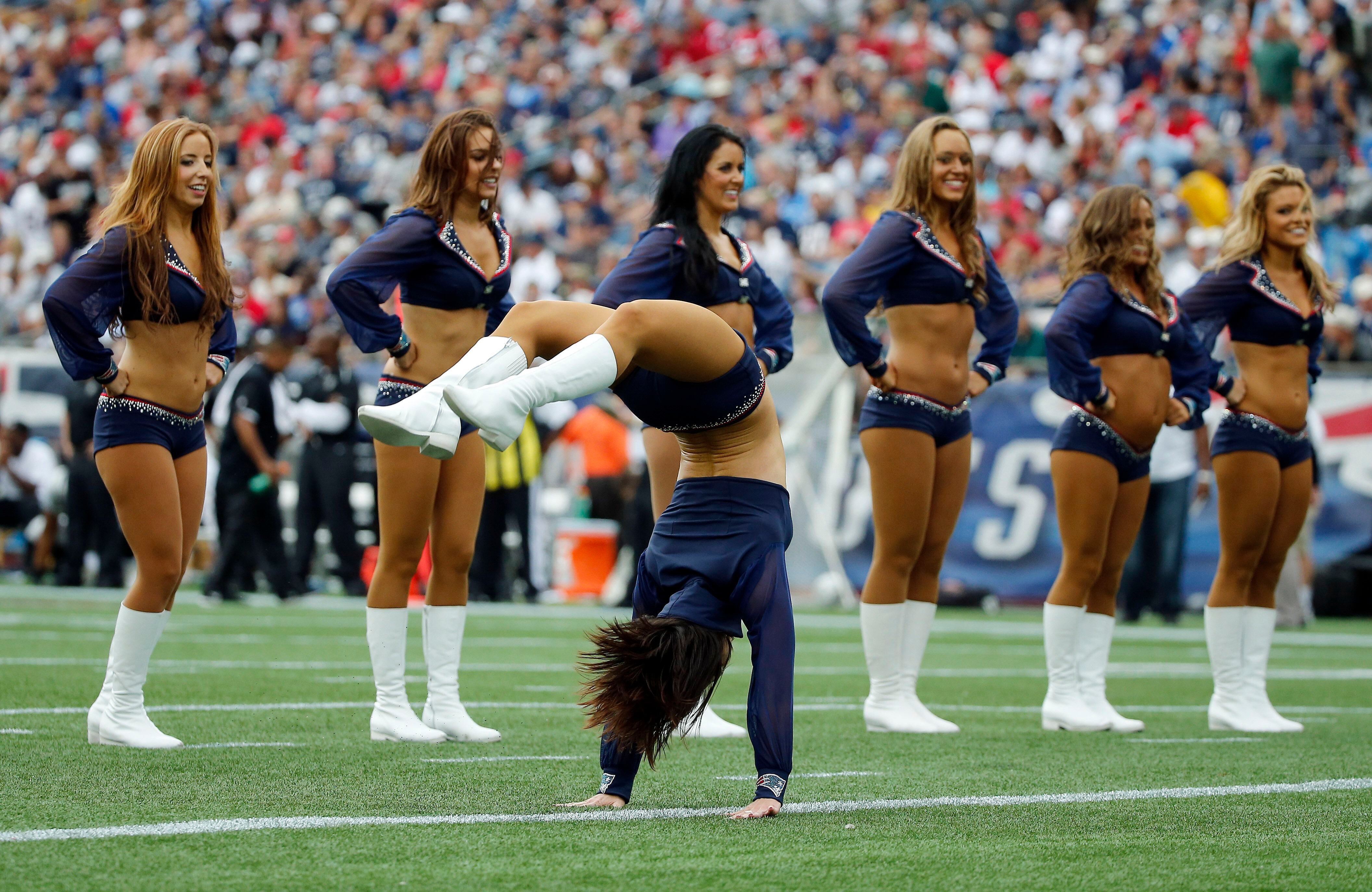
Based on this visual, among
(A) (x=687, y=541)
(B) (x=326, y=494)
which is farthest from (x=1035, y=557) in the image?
(A) (x=687, y=541)

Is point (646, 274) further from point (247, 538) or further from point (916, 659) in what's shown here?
point (247, 538)

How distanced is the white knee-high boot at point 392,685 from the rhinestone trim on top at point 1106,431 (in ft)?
9.40

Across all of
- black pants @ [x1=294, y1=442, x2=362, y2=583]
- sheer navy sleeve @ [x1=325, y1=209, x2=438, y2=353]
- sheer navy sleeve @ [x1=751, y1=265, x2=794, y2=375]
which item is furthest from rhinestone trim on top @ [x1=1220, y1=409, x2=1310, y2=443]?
black pants @ [x1=294, y1=442, x2=362, y2=583]

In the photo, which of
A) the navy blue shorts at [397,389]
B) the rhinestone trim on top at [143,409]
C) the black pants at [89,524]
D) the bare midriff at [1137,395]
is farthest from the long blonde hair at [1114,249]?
the black pants at [89,524]

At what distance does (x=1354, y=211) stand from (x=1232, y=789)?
11635 millimetres

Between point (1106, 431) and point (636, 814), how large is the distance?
3.20 m

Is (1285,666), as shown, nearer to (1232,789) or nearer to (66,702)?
(1232,789)

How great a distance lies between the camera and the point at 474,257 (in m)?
6.25

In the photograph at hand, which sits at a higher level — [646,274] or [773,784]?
[646,274]

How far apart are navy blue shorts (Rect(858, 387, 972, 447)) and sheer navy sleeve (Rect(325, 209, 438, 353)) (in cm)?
188

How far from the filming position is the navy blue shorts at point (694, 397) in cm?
437

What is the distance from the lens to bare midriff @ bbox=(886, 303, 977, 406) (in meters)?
6.64

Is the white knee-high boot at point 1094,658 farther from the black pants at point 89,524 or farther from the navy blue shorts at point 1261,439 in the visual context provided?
the black pants at point 89,524

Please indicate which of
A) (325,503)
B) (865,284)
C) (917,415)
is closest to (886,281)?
(865,284)
